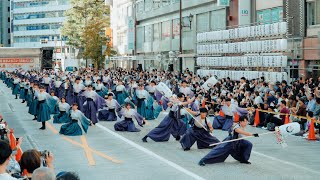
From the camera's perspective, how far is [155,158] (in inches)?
684

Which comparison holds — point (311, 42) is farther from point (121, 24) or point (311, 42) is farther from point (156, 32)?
point (121, 24)

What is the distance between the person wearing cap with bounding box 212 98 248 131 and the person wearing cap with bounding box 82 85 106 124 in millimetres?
5057

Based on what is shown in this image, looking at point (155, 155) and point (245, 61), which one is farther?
point (245, 61)

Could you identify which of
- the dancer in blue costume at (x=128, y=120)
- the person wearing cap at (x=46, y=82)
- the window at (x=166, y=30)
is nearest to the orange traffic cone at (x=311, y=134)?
the dancer in blue costume at (x=128, y=120)

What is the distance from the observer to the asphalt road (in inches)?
590

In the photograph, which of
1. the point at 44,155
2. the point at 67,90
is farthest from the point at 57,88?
the point at 44,155

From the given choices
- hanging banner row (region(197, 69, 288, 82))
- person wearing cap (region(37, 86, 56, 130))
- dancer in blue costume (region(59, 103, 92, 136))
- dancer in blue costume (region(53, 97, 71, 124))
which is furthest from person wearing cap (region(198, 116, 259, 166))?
hanging banner row (region(197, 69, 288, 82))

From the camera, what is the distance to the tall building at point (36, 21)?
14300cm

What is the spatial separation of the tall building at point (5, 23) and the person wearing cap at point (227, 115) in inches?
5527

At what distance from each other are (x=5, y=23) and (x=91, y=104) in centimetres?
13939

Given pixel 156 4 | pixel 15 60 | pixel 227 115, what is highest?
pixel 156 4

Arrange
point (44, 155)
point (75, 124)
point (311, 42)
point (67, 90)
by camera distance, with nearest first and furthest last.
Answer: point (44, 155) < point (75, 124) < point (67, 90) < point (311, 42)

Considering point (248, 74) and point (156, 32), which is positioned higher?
point (156, 32)

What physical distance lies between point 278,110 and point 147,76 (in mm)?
20149
